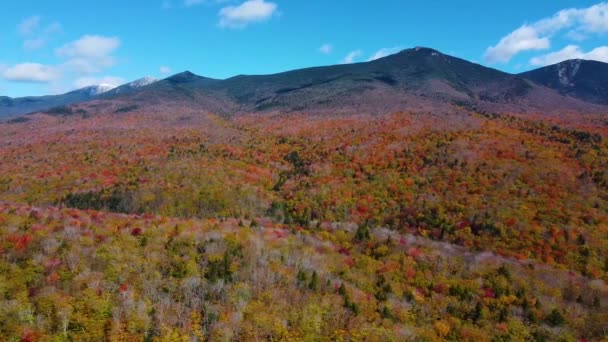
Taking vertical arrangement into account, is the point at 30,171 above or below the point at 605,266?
above

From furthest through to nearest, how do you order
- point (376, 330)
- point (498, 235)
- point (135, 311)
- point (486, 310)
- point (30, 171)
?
point (30, 171)
point (498, 235)
point (486, 310)
point (376, 330)
point (135, 311)

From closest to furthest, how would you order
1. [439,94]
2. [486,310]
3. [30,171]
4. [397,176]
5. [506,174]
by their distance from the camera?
1. [486,310]
2. [506,174]
3. [397,176]
4. [30,171]
5. [439,94]

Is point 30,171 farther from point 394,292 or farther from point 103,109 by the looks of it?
point 103,109

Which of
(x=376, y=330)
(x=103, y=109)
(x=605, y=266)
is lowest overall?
(x=605, y=266)

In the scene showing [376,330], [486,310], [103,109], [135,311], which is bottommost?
[486,310]

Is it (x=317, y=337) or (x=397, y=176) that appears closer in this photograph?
(x=317, y=337)

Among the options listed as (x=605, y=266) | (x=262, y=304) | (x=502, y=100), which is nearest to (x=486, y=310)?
(x=262, y=304)

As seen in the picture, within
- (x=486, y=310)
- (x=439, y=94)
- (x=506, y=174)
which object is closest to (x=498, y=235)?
(x=506, y=174)

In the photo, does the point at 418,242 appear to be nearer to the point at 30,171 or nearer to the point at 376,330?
the point at 376,330

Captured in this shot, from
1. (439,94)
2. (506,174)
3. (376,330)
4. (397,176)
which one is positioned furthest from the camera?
(439,94)
